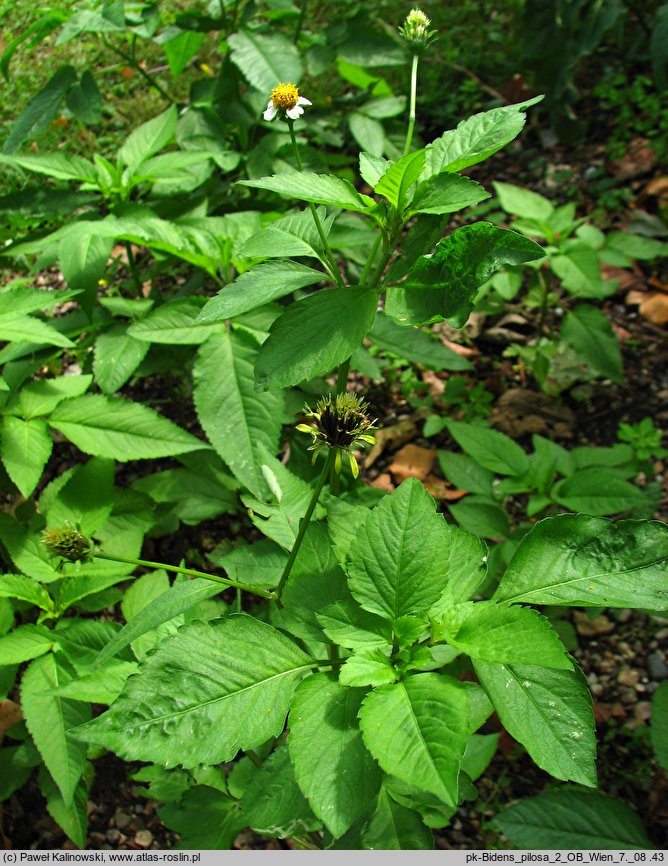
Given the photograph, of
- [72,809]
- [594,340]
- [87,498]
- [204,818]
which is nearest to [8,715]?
[72,809]

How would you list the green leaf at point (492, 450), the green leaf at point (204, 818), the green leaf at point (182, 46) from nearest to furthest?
the green leaf at point (204, 818) → the green leaf at point (492, 450) → the green leaf at point (182, 46)

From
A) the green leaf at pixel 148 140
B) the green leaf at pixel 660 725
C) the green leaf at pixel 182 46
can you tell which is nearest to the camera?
the green leaf at pixel 660 725

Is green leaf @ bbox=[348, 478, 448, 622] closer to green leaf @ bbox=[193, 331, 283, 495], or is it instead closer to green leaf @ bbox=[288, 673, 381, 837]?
green leaf @ bbox=[288, 673, 381, 837]

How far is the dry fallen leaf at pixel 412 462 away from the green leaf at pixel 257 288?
131cm

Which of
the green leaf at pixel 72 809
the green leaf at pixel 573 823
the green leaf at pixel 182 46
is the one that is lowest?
→ the green leaf at pixel 573 823

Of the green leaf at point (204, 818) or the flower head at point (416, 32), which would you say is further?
the green leaf at point (204, 818)

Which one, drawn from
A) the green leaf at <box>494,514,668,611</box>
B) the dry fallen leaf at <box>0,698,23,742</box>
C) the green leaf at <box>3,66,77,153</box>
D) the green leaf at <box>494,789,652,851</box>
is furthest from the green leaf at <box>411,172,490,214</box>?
the green leaf at <box>3,66,77,153</box>

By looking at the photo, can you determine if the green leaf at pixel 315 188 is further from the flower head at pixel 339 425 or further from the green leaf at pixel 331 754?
the green leaf at pixel 331 754

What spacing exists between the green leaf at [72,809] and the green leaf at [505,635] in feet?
3.45

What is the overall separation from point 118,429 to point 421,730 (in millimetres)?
1253

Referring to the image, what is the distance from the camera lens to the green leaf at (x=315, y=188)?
3.63 ft

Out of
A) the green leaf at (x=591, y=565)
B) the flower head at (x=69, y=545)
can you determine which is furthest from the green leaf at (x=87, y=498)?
the green leaf at (x=591, y=565)

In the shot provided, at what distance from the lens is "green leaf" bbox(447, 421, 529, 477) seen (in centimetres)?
210

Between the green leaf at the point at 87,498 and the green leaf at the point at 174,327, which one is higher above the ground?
the green leaf at the point at 174,327
